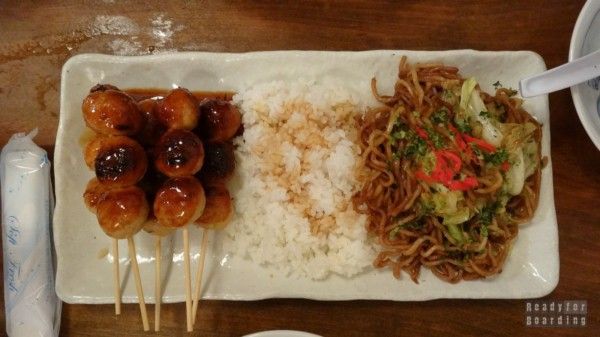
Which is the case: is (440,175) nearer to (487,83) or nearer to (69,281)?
(487,83)

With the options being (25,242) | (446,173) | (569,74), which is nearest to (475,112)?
(446,173)

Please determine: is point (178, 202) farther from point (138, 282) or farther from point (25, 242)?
point (25, 242)

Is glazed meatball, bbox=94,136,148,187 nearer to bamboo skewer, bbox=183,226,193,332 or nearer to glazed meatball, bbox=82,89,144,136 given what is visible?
glazed meatball, bbox=82,89,144,136

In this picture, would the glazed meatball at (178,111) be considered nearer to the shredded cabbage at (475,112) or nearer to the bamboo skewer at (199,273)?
the bamboo skewer at (199,273)

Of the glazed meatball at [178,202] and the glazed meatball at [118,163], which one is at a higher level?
the glazed meatball at [118,163]

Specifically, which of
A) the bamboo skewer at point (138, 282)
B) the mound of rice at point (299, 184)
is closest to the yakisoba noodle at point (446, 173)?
the mound of rice at point (299, 184)

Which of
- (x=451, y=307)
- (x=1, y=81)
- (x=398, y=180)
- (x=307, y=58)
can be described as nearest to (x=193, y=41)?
(x=307, y=58)

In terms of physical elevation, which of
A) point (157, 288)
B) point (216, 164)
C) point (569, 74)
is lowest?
point (157, 288)
